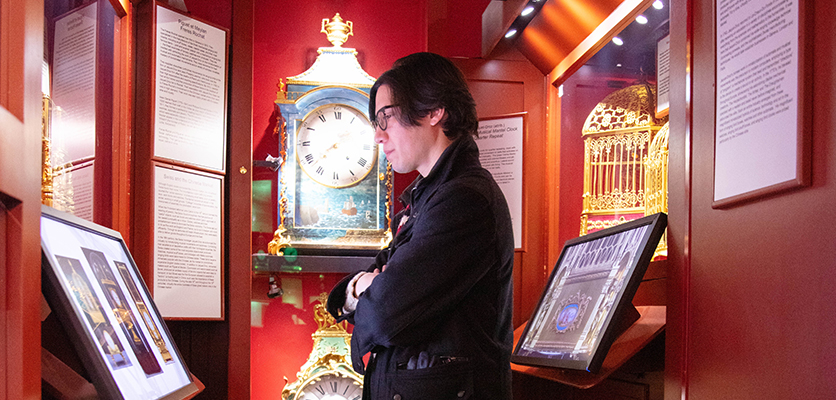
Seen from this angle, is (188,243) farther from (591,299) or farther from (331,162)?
(591,299)

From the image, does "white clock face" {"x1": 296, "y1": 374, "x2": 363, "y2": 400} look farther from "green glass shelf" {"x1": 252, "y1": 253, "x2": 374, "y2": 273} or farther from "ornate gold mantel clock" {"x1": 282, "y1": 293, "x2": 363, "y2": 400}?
"green glass shelf" {"x1": 252, "y1": 253, "x2": 374, "y2": 273}

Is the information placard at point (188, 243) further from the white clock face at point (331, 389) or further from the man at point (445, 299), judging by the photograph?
the man at point (445, 299)

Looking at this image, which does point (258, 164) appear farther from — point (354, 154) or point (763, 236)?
point (763, 236)

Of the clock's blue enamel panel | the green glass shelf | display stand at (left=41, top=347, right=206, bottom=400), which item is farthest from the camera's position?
the clock's blue enamel panel

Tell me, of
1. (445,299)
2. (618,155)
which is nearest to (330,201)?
(618,155)

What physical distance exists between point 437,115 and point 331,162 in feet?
6.45

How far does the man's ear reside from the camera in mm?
1857

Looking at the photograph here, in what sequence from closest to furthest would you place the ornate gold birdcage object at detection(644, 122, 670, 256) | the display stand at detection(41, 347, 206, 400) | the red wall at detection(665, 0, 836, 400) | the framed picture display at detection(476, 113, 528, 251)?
the display stand at detection(41, 347, 206, 400)
the red wall at detection(665, 0, 836, 400)
the ornate gold birdcage object at detection(644, 122, 670, 256)
the framed picture display at detection(476, 113, 528, 251)

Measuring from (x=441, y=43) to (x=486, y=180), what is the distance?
→ 256cm

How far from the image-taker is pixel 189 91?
10.4ft

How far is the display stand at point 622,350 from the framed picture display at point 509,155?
4.89ft

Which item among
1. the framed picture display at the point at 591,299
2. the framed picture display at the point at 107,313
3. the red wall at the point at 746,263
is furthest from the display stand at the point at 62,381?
the red wall at the point at 746,263

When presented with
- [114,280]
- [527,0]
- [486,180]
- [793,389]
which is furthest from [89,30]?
[793,389]

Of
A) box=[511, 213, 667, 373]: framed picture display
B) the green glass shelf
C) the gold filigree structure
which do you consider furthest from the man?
the gold filigree structure
